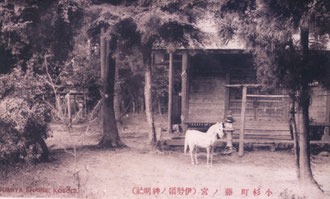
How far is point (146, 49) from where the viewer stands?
25.8 feet

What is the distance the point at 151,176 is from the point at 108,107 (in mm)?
3138

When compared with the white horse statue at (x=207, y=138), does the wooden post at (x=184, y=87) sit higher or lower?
higher

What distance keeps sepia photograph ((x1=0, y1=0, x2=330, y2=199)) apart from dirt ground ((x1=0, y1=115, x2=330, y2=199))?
0.08 feet

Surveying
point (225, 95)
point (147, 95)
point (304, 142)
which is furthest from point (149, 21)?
point (225, 95)

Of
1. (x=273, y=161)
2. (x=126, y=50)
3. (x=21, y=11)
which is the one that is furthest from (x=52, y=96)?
(x=273, y=161)

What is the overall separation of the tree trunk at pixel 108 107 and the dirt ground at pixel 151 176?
21.8 inches

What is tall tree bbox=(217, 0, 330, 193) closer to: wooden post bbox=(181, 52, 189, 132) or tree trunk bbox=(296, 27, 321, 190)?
tree trunk bbox=(296, 27, 321, 190)

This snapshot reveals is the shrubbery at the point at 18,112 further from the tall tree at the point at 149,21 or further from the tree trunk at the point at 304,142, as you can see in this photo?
Result: the tree trunk at the point at 304,142

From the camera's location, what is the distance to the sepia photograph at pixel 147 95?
534cm

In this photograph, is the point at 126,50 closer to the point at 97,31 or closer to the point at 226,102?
the point at 97,31

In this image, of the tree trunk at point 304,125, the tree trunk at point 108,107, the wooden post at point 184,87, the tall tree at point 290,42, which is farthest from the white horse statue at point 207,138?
the tree trunk at point 108,107

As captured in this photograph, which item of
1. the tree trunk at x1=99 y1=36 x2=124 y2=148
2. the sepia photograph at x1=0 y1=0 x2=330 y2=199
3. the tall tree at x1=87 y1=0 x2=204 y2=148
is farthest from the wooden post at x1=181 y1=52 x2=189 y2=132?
the tree trunk at x1=99 y1=36 x2=124 y2=148

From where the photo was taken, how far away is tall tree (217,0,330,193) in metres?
4.84

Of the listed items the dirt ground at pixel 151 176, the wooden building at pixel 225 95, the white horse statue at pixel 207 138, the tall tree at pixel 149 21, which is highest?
the tall tree at pixel 149 21
